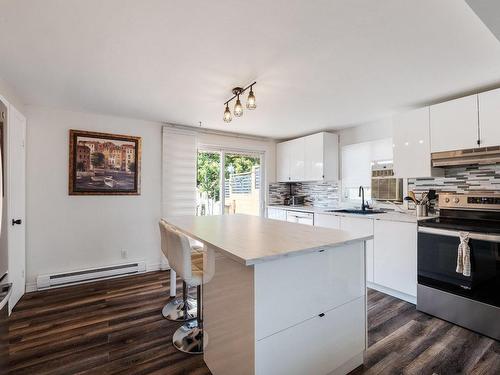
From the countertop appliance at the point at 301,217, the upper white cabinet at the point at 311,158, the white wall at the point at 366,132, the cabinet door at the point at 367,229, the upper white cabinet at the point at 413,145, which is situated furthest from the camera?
the upper white cabinet at the point at 311,158

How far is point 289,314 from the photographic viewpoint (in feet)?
4.45

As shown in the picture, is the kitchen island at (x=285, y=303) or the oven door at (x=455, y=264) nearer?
the kitchen island at (x=285, y=303)

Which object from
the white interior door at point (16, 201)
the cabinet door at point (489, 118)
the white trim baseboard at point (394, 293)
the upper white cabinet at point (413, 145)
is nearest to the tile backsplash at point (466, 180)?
the upper white cabinet at point (413, 145)

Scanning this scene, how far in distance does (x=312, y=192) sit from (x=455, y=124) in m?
2.54

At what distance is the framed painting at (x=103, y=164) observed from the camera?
10.7 feet

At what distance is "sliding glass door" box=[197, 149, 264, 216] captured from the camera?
171 inches

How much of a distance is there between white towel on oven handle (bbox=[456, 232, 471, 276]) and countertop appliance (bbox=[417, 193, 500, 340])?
0.13ft

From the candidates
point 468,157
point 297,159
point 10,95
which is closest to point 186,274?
point 10,95

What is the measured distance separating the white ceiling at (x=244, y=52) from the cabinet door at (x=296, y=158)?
4.94 feet

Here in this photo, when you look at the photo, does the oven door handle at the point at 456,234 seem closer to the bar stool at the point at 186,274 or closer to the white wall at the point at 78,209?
the bar stool at the point at 186,274

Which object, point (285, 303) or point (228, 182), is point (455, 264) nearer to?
point (285, 303)

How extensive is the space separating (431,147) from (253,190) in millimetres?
2926

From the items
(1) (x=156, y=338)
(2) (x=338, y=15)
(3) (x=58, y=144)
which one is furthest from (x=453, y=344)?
(3) (x=58, y=144)

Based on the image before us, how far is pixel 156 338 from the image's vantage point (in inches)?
82.0
